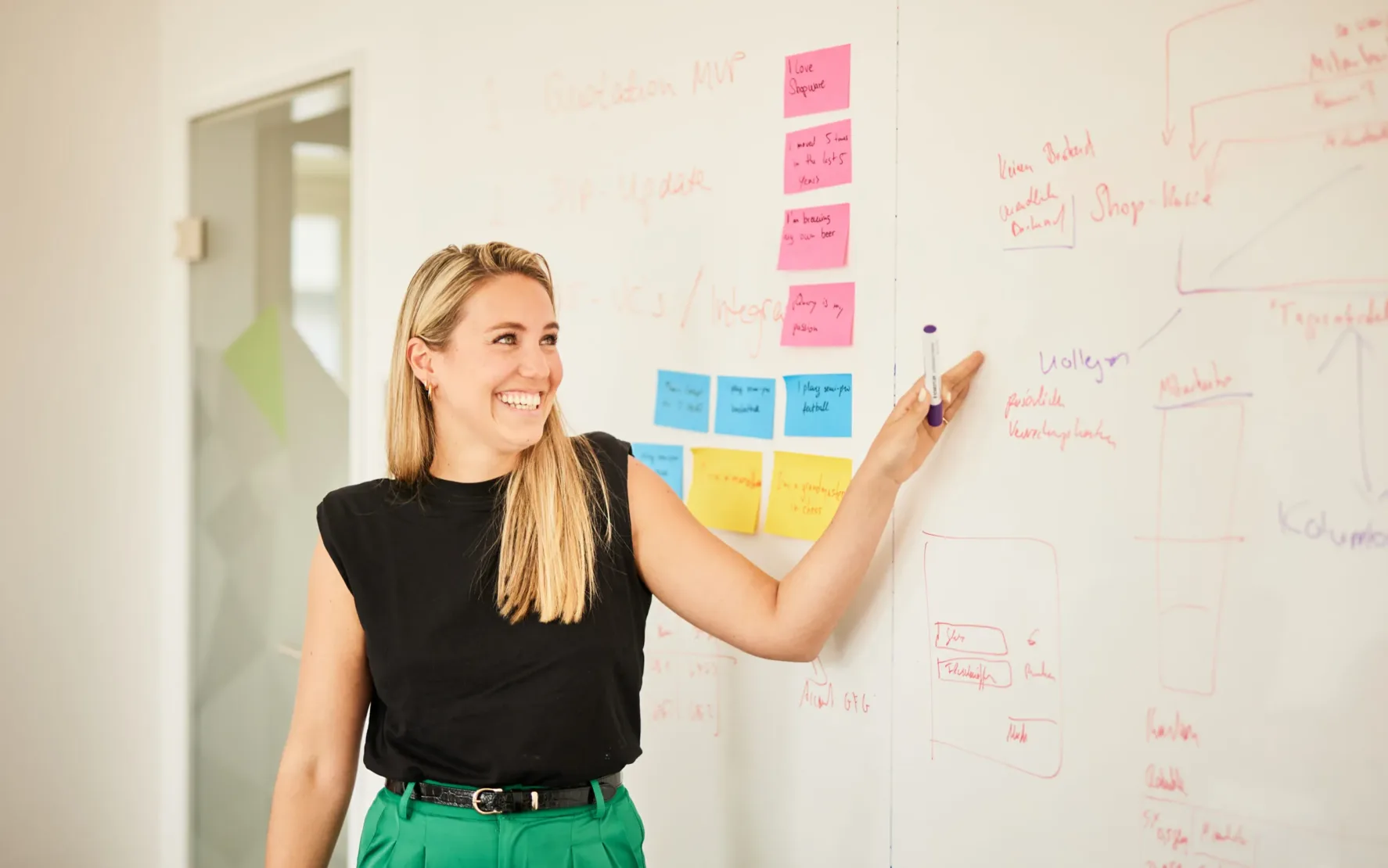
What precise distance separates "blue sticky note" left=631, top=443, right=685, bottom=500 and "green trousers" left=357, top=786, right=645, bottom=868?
1.63 ft

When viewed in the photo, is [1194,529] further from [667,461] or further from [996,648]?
[667,461]

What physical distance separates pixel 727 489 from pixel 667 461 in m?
0.13

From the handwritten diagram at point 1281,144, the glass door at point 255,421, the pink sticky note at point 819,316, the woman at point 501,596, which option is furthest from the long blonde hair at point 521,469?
the glass door at point 255,421

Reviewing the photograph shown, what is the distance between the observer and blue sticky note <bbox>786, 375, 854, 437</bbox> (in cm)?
145

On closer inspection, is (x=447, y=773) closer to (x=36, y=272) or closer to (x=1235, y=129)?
(x=1235, y=129)

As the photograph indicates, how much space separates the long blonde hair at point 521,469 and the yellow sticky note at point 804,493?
0.87 feet

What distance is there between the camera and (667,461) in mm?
1667

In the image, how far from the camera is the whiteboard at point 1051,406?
1068 millimetres

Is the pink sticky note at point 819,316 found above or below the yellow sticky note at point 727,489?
above

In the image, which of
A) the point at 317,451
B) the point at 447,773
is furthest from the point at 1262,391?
the point at 317,451

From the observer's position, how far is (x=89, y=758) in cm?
262

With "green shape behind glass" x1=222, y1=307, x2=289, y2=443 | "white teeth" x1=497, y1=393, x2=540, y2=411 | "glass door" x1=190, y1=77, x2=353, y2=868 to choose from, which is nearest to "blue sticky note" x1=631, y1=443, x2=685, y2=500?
"white teeth" x1=497, y1=393, x2=540, y2=411

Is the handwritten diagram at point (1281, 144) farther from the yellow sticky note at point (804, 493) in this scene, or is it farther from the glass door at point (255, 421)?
the glass door at point (255, 421)

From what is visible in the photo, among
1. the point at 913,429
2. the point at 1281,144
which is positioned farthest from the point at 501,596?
the point at 1281,144
